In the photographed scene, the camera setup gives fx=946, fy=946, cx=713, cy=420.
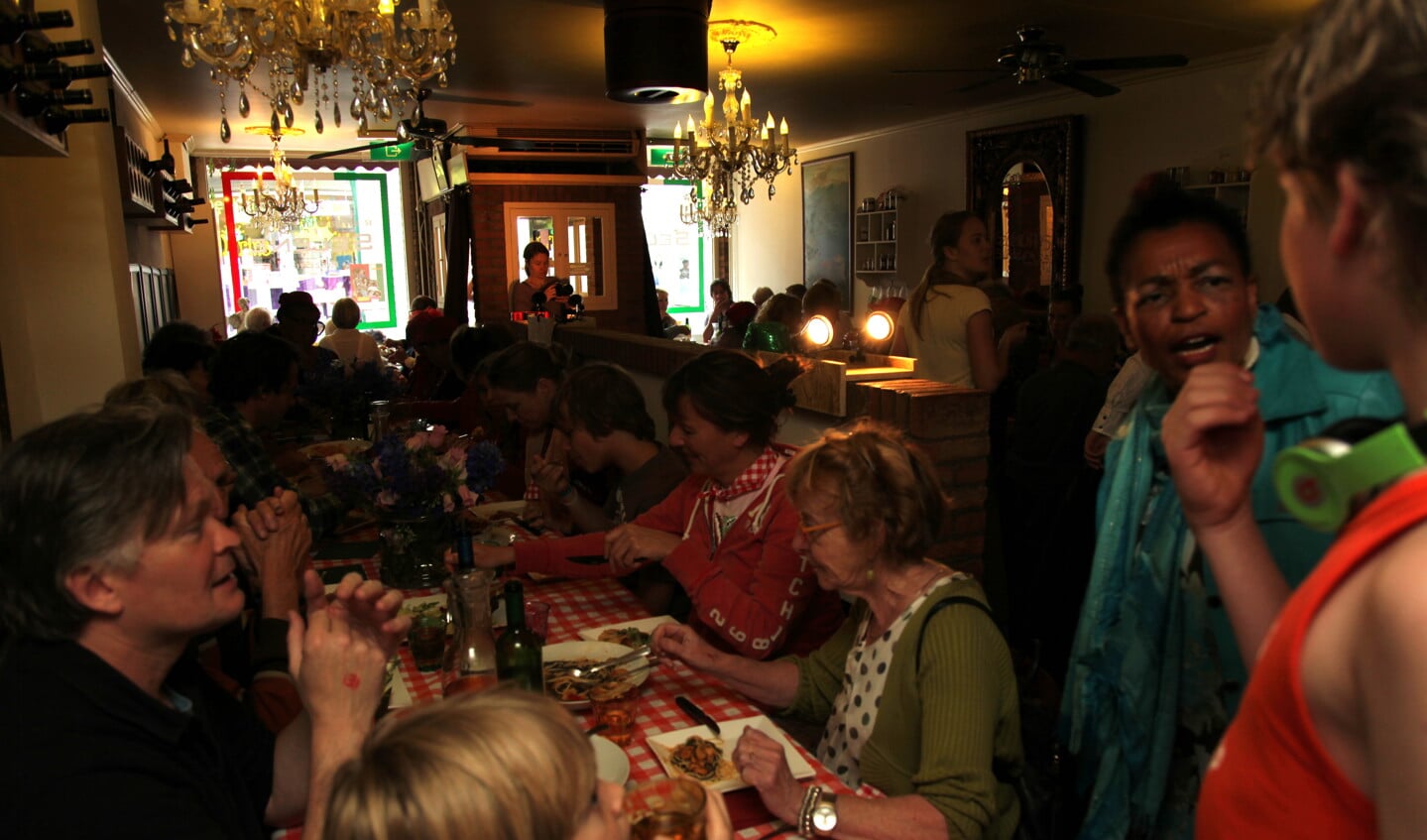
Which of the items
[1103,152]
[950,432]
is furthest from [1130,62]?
[950,432]

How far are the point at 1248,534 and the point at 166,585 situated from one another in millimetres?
1293

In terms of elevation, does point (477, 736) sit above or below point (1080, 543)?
above

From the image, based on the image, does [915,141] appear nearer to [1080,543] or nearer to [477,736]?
[1080,543]

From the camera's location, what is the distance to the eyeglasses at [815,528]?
1677mm

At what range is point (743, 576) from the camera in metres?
2.24

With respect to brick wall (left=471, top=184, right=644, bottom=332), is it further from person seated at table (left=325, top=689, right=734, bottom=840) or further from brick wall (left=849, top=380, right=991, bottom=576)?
person seated at table (left=325, top=689, right=734, bottom=840)

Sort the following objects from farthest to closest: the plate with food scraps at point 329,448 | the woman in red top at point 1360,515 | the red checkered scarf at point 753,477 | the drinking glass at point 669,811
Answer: the plate with food scraps at point 329,448 → the red checkered scarf at point 753,477 → the drinking glass at point 669,811 → the woman in red top at point 1360,515

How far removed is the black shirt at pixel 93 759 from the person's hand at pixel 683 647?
746 mm

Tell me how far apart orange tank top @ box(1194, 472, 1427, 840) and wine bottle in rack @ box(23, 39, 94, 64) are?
8.89ft

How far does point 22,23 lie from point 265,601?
151 cm

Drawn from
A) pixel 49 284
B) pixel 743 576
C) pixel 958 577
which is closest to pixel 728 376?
pixel 743 576

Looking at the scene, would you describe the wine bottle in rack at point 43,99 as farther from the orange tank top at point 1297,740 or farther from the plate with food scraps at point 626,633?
the orange tank top at point 1297,740

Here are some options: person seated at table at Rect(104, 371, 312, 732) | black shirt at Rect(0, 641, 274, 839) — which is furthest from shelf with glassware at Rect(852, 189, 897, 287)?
black shirt at Rect(0, 641, 274, 839)

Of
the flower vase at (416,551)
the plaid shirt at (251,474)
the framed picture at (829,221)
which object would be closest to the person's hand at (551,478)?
the flower vase at (416,551)
